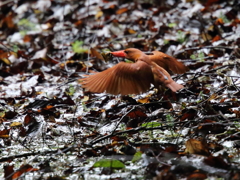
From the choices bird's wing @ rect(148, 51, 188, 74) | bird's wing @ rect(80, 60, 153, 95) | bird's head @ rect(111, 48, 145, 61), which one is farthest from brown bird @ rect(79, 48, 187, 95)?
bird's wing @ rect(148, 51, 188, 74)

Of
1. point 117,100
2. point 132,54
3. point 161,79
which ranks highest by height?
point 132,54

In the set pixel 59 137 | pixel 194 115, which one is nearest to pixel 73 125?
pixel 59 137

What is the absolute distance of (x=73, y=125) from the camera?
3.39 m

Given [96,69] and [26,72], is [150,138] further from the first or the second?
[26,72]

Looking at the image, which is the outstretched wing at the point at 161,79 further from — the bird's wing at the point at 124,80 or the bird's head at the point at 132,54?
the bird's head at the point at 132,54

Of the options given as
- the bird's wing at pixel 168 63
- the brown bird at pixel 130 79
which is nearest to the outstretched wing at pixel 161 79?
the brown bird at pixel 130 79

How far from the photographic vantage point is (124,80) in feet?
11.1

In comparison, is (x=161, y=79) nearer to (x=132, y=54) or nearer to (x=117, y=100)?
(x=132, y=54)

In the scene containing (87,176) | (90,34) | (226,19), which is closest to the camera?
(87,176)

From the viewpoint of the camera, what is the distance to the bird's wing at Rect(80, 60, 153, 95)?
336cm

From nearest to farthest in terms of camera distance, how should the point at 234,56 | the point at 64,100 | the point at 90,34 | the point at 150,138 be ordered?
the point at 150,138 → the point at 64,100 → the point at 234,56 → the point at 90,34

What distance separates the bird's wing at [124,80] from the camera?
3.36 meters

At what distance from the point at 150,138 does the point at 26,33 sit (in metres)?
4.85

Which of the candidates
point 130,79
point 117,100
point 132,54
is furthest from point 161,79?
point 117,100
